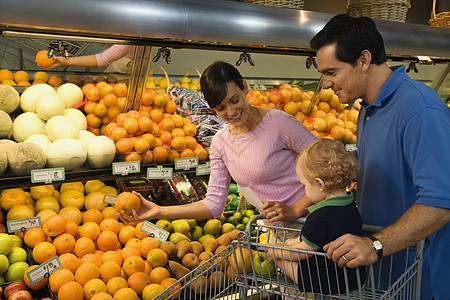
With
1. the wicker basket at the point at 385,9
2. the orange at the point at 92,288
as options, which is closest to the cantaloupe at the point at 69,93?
the orange at the point at 92,288

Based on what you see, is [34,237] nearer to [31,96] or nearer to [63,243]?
[63,243]

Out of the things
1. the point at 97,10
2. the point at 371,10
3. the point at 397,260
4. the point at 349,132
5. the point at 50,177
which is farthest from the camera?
the point at 349,132

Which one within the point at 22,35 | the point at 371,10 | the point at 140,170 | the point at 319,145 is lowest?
the point at 140,170

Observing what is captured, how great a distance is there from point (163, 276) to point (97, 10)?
4.68ft

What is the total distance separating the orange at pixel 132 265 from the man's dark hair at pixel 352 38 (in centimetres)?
151

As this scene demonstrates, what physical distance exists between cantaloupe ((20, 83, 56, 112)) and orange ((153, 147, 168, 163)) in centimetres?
80

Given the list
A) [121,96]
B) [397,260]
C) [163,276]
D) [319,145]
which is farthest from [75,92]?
[397,260]

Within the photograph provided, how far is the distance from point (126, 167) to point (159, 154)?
25 cm

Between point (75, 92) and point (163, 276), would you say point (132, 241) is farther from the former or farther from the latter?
point (75, 92)

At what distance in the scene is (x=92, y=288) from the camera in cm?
208

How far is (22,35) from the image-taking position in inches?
76.1

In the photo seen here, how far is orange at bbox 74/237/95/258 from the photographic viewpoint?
2334mm

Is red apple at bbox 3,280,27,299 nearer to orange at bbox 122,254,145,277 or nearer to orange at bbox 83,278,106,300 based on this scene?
orange at bbox 83,278,106,300

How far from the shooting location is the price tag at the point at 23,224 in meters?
2.35
